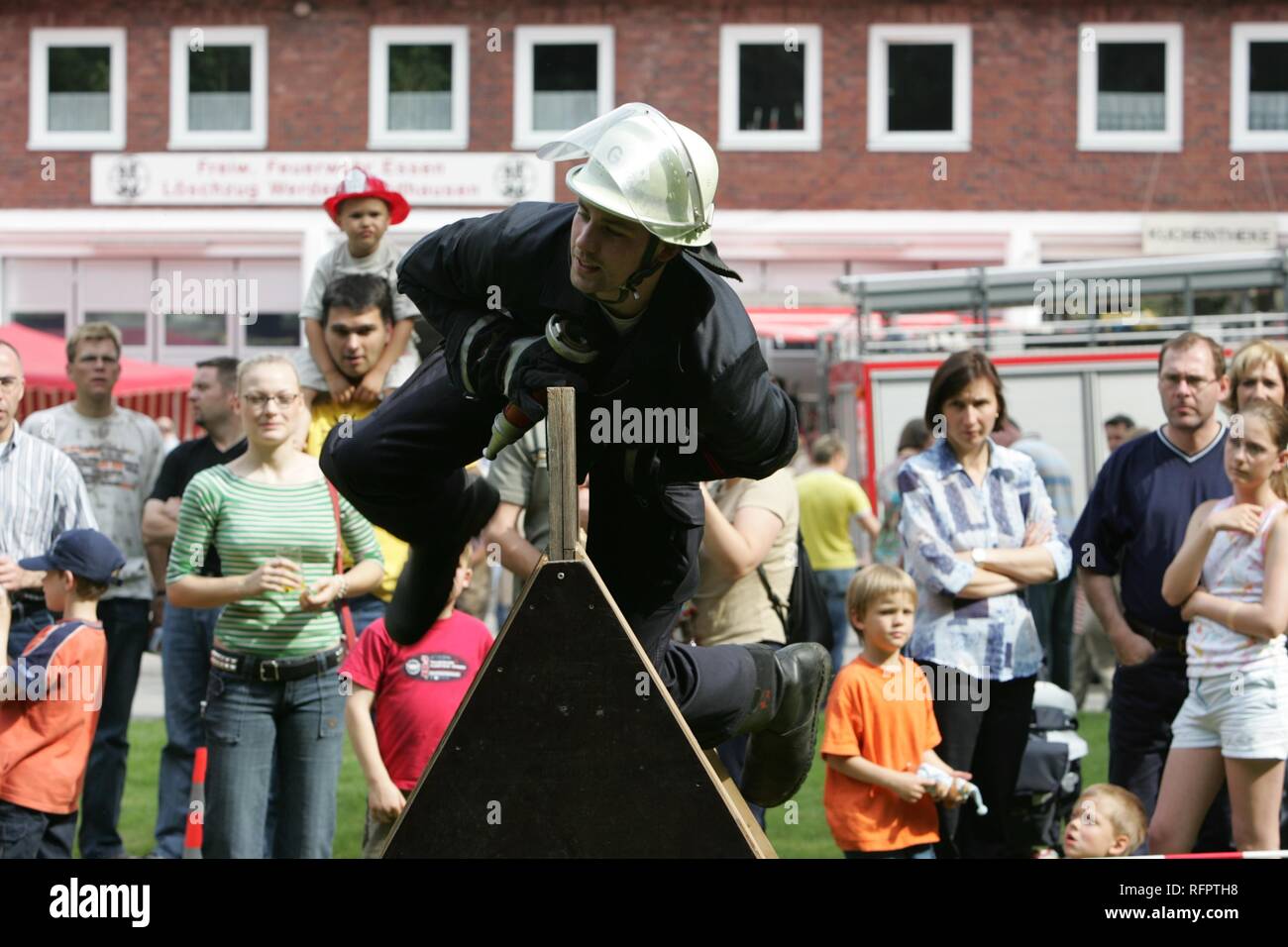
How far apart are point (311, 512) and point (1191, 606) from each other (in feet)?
9.79

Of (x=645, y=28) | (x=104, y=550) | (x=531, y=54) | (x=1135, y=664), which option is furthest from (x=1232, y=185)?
(x=104, y=550)

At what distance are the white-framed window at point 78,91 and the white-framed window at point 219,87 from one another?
33.2 inches

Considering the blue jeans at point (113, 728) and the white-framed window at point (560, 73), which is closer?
the blue jeans at point (113, 728)

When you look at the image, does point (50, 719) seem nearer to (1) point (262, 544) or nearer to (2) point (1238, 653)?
(1) point (262, 544)

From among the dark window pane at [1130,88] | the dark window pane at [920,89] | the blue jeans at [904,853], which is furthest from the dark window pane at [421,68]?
the blue jeans at [904,853]

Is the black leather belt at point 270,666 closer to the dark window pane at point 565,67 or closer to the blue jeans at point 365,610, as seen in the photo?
the blue jeans at point 365,610

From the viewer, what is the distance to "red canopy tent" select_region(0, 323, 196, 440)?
14.8 metres

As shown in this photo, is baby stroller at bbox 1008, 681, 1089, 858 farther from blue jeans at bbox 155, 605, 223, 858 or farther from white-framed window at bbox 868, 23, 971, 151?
white-framed window at bbox 868, 23, 971, 151

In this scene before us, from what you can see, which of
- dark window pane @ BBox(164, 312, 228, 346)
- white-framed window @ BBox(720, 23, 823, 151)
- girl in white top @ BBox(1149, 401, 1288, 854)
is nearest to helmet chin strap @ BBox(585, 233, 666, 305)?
girl in white top @ BBox(1149, 401, 1288, 854)

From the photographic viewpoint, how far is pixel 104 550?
19.5 ft

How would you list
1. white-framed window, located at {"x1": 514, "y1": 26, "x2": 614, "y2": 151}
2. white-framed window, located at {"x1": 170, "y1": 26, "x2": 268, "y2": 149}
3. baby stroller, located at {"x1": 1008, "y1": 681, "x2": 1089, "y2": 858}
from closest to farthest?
1. baby stroller, located at {"x1": 1008, "y1": 681, "x2": 1089, "y2": 858}
2. white-framed window, located at {"x1": 514, "y1": 26, "x2": 614, "y2": 151}
3. white-framed window, located at {"x1": 170, "y1": 26, "x2": 268, "y2": 149}

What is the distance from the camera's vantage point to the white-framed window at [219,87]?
25.2 m

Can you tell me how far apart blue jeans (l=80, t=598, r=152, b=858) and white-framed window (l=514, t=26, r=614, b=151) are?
1846 cm

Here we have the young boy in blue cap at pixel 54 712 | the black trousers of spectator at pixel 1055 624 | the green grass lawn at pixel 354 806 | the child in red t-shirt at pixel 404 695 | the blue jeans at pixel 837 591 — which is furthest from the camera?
the blue jeans at pixel 837 591
